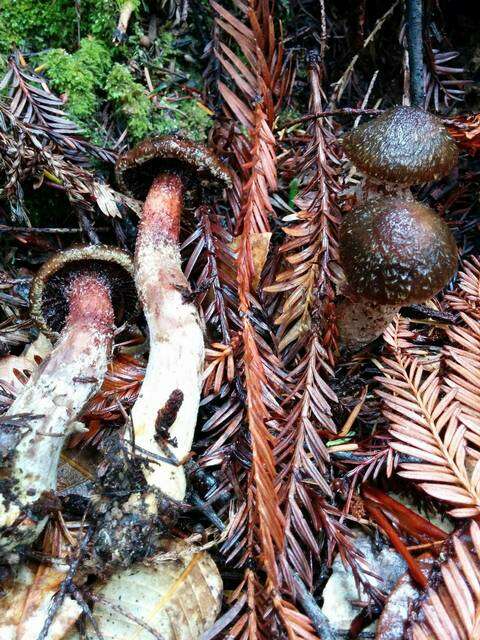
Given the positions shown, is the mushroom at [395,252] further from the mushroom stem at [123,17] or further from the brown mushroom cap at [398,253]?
the mushroom stem at [123,17]

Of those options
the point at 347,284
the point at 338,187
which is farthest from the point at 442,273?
the point at 338,187

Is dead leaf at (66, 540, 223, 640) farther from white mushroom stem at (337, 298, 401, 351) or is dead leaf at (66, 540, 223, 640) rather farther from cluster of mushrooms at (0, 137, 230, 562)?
white mushroom stem at (337, 298, 401, 351)

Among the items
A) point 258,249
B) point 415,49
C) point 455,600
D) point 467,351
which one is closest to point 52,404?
point 258,249

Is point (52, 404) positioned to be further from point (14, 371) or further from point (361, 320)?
point (361, 320)

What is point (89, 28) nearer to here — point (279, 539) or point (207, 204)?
point (207, 204)

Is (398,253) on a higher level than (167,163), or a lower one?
lower

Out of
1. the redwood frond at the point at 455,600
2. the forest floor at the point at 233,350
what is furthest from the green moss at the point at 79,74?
the redwood frond at the point at 455,600

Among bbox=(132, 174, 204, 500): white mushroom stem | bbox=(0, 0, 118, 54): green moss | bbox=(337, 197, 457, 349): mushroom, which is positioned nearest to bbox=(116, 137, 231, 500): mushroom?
bbox=(132, 174, 204, 500): white mushroom stem

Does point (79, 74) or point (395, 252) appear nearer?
point (395, 252)
